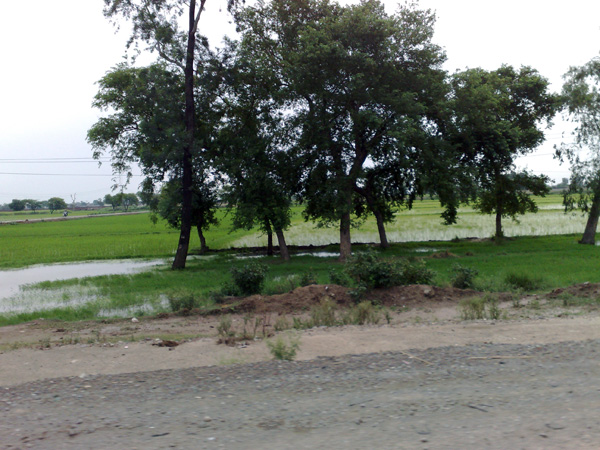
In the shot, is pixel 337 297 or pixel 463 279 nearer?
pixel 337 297

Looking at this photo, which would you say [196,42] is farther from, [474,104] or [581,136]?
[581,136]

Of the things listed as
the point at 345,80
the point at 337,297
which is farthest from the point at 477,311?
the point at 345,80

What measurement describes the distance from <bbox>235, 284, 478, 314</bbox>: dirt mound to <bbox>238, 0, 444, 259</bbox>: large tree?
10.2 metres

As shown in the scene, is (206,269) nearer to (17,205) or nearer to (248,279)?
(248,279)

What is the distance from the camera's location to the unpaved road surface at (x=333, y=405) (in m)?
4.33

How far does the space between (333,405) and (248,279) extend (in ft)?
30.6

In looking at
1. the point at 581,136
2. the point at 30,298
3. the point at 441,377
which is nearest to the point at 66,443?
the point at 441,377

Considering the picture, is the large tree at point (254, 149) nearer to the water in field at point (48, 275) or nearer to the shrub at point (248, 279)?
the water in field at point (48, 275)

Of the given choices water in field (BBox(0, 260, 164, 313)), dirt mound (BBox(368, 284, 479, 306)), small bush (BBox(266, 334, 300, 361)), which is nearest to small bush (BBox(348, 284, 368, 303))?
dirt mound (BBox(368, 284, 479, 306))

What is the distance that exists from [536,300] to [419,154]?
12.8 metres

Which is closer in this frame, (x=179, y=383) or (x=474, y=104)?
(x=179, y=383)

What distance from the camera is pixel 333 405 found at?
5.14 meters

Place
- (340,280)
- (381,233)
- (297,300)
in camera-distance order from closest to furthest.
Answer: (297,300)
(340,280)
(381,233)

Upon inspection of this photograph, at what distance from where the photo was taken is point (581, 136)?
29156 mm
